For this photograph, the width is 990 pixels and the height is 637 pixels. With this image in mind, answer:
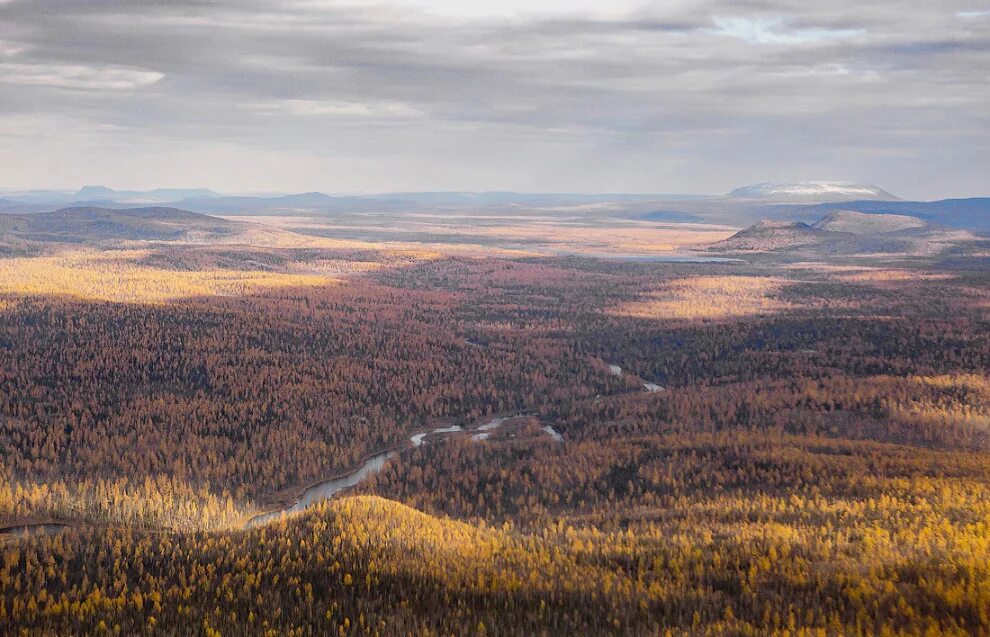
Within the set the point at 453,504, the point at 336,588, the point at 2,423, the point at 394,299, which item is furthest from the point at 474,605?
the point at 394,299

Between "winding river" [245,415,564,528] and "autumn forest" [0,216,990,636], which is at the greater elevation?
"autumn forest" [0,216,990,636]

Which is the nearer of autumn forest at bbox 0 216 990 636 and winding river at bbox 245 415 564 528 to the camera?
autumn forest at bbox 0 216 990 636

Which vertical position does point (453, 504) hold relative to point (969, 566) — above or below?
below

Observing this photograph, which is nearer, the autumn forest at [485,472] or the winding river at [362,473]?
the autumn forest at [485,472]

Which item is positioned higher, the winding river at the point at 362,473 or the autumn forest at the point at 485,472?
the autumn forest at the point at 485,472

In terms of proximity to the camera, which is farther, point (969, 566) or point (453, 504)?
point (453, 504)

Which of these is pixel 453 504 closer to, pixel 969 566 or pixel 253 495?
pixel 253 495

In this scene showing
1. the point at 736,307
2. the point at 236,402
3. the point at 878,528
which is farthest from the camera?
the point at 736,307

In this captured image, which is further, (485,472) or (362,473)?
(362,473)

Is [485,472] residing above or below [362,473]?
above

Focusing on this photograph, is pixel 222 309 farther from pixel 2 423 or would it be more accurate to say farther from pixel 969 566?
pixel 969 566

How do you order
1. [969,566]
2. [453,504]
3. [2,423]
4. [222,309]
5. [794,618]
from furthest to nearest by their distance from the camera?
1. [222,309]
2. [2,423]
3. [453,504]
4. [969,566]
5. [794,618]
